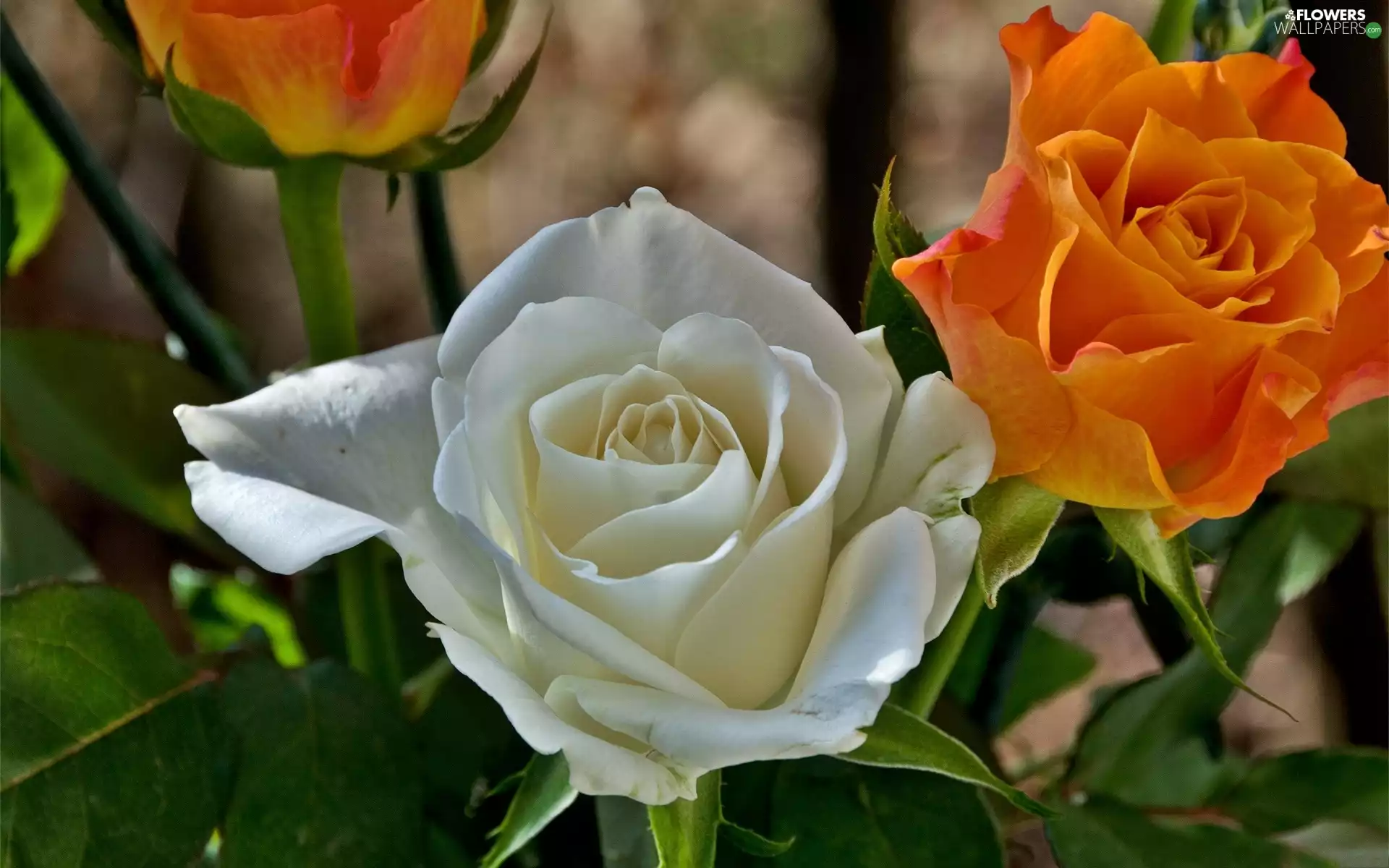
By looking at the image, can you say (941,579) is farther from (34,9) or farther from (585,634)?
(34,9)

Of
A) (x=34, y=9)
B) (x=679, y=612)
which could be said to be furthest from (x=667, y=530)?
(x=34, y=9)

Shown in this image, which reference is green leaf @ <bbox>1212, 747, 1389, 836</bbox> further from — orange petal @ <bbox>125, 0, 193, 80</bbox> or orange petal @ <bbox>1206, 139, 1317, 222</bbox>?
orange petal @ <bbox>125, 0, 193, 80</bbox>

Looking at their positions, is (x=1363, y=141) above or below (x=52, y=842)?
above

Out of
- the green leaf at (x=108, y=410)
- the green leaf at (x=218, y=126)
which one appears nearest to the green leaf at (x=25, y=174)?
the green leaf at (x=108, y=410)

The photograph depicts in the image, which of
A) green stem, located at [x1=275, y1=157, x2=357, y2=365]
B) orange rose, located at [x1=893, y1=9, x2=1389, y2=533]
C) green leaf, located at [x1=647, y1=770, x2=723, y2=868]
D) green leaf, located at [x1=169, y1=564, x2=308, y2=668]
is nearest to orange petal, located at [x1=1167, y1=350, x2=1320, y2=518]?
orange rose, located at [x1=893, y1=9, x2=1389, y2=533]

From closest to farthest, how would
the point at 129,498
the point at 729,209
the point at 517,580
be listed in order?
the point at 517,580 < the point at 129,498 < the point at 729,209

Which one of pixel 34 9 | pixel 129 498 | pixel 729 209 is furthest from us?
pixel 729 209
